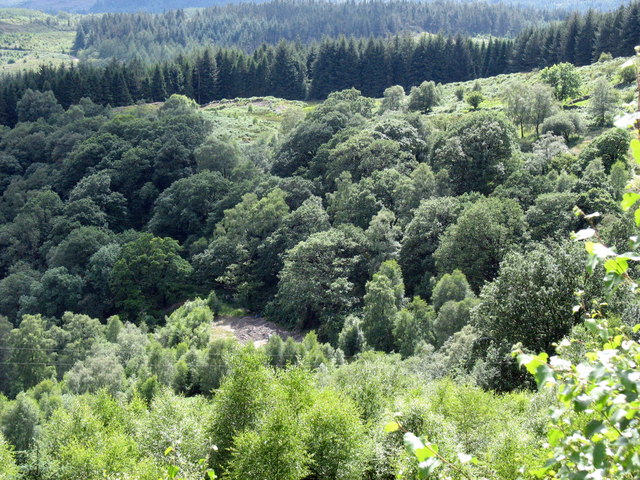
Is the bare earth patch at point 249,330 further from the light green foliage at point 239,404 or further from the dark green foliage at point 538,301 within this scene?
the light green foliage at point 239,404

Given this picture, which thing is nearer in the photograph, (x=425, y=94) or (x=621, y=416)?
(x=621, y=416)

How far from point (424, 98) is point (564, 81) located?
20650mm

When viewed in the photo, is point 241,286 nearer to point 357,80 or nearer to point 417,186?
point 417,186

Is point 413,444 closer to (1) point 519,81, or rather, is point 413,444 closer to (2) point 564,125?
(2) point 564,125

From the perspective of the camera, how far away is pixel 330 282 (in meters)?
54.6

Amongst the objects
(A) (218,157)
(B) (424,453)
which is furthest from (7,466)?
(A) (218,157)

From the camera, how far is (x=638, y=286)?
21.2 feet

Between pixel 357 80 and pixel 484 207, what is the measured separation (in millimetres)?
98701

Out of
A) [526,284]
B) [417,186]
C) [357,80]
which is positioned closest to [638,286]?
[526,284]

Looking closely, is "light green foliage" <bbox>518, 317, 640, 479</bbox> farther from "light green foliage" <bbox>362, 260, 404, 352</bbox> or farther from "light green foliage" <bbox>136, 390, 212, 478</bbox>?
"light green foliage" <bbox>362, 260, 404, 352</bbox>

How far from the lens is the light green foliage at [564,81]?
273 feet

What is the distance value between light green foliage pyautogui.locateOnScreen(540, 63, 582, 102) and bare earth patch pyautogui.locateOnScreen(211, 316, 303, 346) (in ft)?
180

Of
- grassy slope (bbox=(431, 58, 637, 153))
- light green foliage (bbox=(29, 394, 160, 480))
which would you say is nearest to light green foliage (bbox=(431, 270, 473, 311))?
light green foliage (bbox=(29, 394, 160, 480))

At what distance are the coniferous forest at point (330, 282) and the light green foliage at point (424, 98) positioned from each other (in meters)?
0.57
